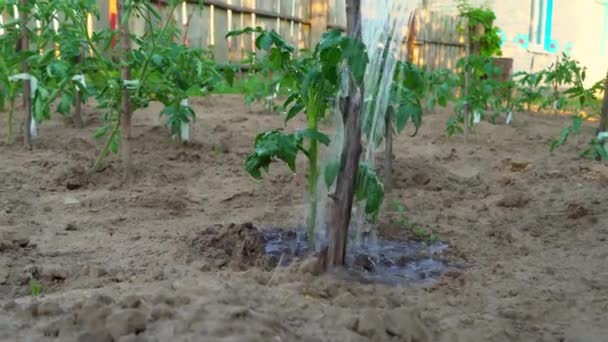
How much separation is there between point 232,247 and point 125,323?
44.6 inches

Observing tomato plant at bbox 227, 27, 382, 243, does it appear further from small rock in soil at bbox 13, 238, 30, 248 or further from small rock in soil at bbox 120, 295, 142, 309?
small rock in soil at bbox 13, 238, 30, 248

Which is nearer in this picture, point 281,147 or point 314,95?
point 281,147

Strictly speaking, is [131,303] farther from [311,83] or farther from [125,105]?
[125,105]

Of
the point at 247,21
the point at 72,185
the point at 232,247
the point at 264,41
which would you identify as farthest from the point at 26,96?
the point at 247,21

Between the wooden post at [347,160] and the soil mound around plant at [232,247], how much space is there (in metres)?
0.28

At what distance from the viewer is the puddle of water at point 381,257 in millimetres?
2625

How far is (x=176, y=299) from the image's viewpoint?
1843mm

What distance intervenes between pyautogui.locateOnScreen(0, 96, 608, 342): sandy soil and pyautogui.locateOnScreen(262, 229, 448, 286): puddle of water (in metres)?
0.11

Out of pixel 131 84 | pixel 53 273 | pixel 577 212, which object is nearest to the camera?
pixel 53 273

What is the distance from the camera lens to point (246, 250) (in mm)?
2725

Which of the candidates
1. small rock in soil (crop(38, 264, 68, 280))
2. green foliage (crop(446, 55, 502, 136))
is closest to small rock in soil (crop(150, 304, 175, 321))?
small rock in soil (crop(38, 264, 68, 280))

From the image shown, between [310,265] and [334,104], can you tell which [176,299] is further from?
[334,104]

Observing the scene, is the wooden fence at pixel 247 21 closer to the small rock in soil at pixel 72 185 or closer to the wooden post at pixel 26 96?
the wooden post at pixel 26 96

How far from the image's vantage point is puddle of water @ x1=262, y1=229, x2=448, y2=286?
262 centimetres
